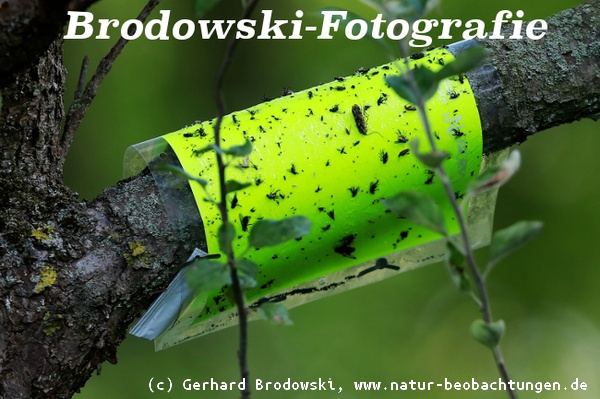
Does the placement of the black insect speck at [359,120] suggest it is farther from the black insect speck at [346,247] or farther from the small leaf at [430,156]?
the small leaf at [430,156]

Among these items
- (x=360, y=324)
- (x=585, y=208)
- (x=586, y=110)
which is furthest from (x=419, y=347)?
(x=586, y=110)

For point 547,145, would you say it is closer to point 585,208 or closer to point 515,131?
point 585,208

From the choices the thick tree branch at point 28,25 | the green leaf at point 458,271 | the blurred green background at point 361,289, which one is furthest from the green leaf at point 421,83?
the blurred green background at point 361,289

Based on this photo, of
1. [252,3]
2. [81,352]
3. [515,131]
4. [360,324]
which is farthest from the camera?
[360,324]

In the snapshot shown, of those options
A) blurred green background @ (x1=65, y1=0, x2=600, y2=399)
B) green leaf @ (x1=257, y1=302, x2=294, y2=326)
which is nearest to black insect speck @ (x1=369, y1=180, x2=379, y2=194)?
green leaf @ (x1=257, y1=302, x2=294, y2=326)

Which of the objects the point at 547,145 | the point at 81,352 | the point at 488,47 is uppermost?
the point at 547,145

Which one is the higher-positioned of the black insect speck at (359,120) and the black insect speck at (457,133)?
the black insect speck at (359,120)

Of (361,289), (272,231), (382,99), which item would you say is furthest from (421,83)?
(361,289)
